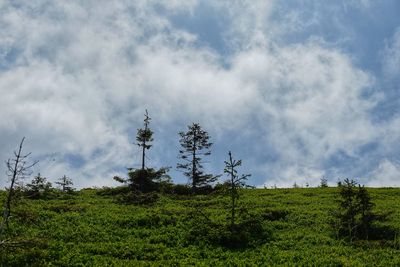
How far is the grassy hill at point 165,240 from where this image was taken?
29.7 meters

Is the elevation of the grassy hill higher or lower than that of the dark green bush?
lower

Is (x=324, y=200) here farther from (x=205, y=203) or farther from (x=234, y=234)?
(x=234, y=234)

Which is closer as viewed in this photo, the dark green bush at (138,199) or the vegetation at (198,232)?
the vegetation at (198,232)

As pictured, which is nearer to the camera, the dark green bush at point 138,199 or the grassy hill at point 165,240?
the grassy hill at point 165,240

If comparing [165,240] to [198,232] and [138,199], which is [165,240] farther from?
[138,199]

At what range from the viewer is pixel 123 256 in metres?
31.0

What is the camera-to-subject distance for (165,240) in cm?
Answer: 3547

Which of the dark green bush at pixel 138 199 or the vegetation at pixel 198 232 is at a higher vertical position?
the dark green bush at pixel 138 199

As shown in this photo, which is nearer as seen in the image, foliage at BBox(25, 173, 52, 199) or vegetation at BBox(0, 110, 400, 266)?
vegetation at BBox(0, 110, 400, 266)

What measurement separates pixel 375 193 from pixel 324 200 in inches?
426

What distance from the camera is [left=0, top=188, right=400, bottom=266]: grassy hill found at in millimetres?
29672

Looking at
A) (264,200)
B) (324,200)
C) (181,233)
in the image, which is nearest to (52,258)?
(181,233)

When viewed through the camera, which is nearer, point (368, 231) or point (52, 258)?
point (52, 258)

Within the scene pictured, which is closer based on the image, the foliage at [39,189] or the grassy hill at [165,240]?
the grassy hill at [165,240]
